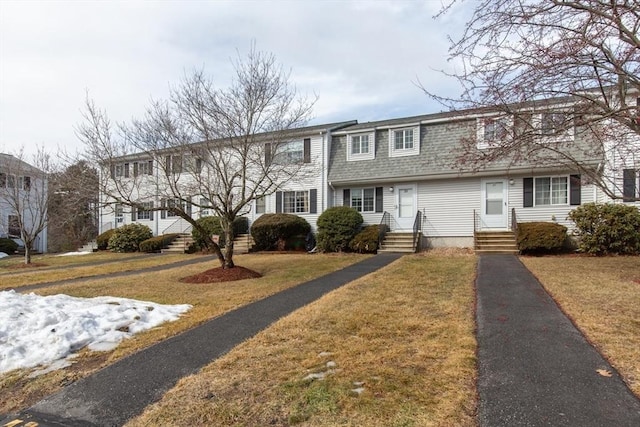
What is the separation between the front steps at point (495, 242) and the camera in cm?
1438

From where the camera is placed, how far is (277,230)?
59.0 feet

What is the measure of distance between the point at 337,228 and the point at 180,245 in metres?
9.06

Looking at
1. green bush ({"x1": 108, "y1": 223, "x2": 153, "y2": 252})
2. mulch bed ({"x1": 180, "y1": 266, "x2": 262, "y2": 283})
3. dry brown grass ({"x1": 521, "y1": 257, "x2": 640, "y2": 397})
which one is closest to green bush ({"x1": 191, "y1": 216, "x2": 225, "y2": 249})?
green bush ({"x1": 108, "y1": 223, "x2": 153, "y2": 252})

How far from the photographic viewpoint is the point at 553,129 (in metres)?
6.60

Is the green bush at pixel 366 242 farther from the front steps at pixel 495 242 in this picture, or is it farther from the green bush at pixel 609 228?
the green bush at pixel 609 228

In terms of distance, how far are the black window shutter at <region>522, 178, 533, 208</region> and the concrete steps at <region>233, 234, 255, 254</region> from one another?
11.9 m

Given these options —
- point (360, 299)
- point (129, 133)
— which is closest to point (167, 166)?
point (129, 133)

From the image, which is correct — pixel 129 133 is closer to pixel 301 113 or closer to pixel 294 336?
pixel 301 113

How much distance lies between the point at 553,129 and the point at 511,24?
190 cm

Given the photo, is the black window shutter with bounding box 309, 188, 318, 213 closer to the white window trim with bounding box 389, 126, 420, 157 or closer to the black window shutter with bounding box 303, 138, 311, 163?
the black window shutter with bounding box 303, 138, 311, 163

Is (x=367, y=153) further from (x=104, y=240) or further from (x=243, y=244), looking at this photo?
(x=104, y=240)

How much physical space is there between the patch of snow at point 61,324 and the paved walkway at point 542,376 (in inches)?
181

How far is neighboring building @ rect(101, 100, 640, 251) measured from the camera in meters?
15.2

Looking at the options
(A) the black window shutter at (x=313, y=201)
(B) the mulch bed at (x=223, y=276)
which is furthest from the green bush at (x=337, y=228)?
(B) the mulch bed at (x=223, y=276)
